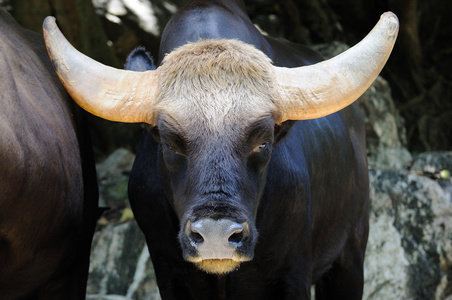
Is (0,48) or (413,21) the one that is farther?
(413,21)

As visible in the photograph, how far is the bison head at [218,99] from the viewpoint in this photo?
13.8 feet

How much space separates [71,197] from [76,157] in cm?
35

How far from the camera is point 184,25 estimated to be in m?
5.21

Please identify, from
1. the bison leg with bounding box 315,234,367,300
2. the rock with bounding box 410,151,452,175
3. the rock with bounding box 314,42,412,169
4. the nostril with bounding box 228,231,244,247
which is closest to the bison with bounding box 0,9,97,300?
the nostril with bounding box 228,231,244,247

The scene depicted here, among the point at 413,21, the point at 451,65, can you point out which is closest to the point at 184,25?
the point at 413,21

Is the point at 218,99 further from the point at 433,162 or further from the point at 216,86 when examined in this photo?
the point at 433,162

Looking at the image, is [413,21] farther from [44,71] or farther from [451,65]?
[44,71]

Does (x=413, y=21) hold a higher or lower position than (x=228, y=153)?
higher

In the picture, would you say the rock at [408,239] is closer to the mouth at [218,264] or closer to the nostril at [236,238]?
the mouth at [218,264]

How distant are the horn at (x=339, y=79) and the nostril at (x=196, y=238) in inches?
36.6

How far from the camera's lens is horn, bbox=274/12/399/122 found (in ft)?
14.5

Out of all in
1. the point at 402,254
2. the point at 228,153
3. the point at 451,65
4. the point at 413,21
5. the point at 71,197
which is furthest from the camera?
the point at 451,65

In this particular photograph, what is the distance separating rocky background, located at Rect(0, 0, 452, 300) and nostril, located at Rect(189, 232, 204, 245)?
319 centimetres

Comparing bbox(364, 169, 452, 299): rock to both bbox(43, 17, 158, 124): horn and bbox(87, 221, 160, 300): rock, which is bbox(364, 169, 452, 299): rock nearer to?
bbox(87, 221, 160, 300): rock
